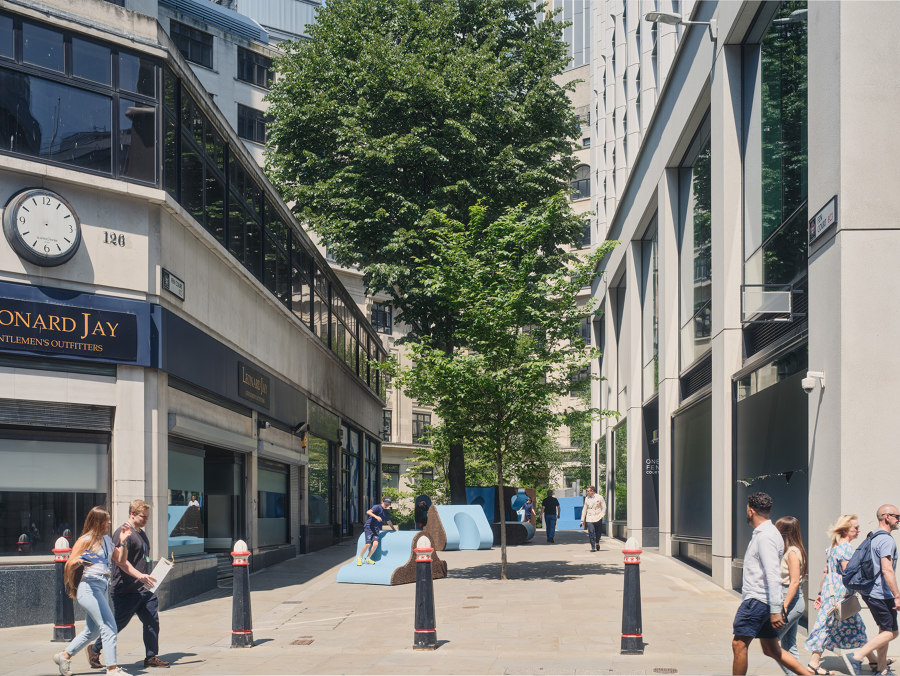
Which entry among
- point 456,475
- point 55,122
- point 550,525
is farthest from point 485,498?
point 55,122

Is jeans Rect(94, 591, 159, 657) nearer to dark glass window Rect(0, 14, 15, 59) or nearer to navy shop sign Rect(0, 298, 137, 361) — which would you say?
navy shop sign Rect(0, 298, 137, 361)

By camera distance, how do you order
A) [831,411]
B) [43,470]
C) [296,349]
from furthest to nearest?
[296,349]
[43,470]
[831,411]

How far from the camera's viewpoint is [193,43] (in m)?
49.2

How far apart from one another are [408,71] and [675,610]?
18.5 meters

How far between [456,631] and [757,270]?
24.4 ft

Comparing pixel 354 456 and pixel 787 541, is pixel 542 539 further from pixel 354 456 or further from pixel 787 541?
pixel 787 541

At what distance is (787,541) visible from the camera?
29.1 feet

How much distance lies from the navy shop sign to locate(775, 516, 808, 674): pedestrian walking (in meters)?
10.1

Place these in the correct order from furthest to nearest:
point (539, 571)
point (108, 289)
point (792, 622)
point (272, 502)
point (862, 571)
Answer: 1. point (272, 502)
2. point (539, 571)
3. point (108, 289)
4. point (862, 571)
5. point (792, 622)

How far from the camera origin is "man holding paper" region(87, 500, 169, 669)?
9945 mm

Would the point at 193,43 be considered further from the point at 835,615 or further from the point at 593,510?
the point at 835,615

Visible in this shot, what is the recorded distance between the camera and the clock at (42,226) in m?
14.1

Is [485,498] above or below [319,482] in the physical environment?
below

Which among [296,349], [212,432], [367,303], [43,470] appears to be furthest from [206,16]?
[43,470]
